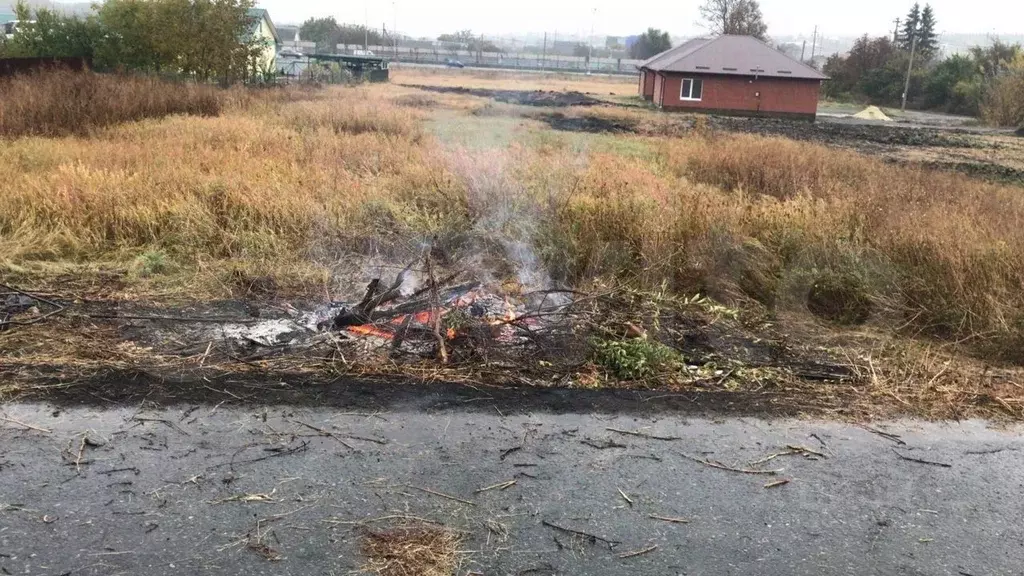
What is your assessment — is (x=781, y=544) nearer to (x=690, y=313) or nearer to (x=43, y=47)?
(x=690, y=313)

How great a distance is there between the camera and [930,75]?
55.0 metres

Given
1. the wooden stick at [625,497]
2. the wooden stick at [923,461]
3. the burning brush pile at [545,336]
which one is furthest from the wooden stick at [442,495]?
the wooden stick at [923,461]

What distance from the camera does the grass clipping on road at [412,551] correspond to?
2.81 metres

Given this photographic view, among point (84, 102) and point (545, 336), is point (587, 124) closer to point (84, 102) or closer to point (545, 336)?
point (84, 102)

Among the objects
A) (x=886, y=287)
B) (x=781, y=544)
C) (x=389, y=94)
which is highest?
(x=389, y=94)

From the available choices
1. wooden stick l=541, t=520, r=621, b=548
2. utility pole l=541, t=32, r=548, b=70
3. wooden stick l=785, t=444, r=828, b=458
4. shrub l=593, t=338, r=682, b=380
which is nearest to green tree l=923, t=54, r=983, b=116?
utility pole l=541, t=32, r=548, b=70

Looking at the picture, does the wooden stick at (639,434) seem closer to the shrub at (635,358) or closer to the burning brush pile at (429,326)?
the shrub at (635,358)

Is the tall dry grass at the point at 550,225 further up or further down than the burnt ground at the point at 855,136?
further down

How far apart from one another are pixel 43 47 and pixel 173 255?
25.2m

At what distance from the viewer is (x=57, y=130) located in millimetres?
14461

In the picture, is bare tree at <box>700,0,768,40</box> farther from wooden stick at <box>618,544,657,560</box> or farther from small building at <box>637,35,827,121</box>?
wooden stick at <box>618,544,657,560</box>

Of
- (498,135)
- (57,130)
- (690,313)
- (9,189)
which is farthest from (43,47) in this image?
(690,313)

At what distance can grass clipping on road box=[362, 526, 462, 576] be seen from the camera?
2.81 metres

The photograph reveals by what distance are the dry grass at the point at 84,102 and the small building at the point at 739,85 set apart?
86.9ft
